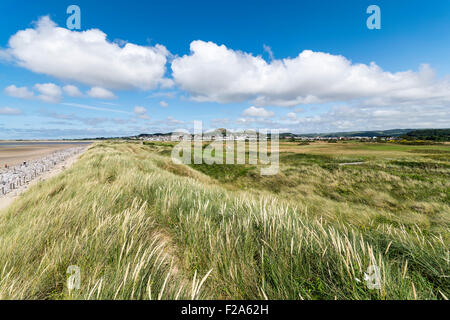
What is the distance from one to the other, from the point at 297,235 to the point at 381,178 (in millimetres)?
20596

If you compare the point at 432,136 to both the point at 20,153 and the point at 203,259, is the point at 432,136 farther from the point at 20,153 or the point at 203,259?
the point at 20,153

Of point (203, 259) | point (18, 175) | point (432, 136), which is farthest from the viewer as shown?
point (432, 136)

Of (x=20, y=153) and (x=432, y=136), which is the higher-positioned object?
(x=432, y=136)

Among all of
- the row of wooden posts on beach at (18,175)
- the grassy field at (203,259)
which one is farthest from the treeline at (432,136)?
the row of wooden posts on beach at (18,175)

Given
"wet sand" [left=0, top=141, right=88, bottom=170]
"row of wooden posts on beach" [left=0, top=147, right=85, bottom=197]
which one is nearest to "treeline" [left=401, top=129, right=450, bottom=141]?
"row of wooden posts on beach" [left=0, top=147, right=85, bottom=197]

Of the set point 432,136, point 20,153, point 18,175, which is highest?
point 432,136

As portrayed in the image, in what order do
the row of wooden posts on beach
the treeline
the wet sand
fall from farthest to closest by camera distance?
the treeline < the wet sand < the row of wooden posts on beach

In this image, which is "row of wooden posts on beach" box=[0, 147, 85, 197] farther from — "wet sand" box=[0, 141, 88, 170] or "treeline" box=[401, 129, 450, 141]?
"treeline" box=[401, 129, 450, 141]

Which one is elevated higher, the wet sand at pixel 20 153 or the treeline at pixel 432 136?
the treeline at pixel 432 136

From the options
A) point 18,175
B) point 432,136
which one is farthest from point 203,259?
point 432,136

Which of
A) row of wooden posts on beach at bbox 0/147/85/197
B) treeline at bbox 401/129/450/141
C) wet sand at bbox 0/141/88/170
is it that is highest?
treeline at bbox 401/129/450/141

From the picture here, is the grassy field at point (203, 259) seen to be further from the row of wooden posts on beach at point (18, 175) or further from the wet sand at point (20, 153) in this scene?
the wet sand at point (20, 153)
